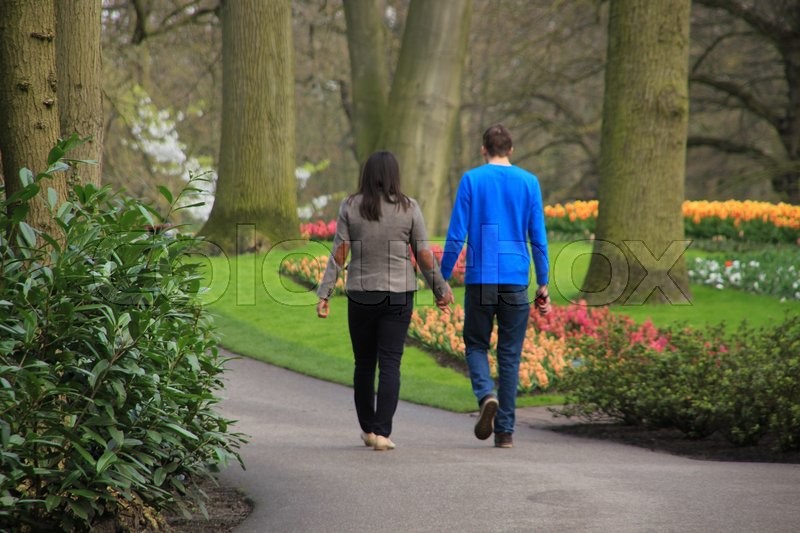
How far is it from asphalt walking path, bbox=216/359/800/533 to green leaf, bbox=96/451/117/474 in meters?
1.06

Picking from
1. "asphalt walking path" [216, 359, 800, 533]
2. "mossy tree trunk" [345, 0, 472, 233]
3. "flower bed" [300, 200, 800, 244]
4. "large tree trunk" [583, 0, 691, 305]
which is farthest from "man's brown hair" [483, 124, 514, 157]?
"flower bed" [300, 200, 800, 244]

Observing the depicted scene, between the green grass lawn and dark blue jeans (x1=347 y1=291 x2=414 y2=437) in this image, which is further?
the green grass lawn

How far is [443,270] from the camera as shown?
25.2ft

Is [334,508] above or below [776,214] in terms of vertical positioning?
below

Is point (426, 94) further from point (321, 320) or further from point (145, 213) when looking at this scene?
point (145, 213)

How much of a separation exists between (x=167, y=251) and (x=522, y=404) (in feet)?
17.8

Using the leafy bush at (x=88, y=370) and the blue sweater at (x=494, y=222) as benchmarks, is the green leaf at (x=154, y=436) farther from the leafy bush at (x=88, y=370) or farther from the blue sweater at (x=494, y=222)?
the blue sweater at (x=494, y=222)

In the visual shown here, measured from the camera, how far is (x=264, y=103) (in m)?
17.6

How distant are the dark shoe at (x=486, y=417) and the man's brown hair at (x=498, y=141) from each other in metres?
1.62

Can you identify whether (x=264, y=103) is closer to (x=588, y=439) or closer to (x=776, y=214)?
(x=776, y=214)

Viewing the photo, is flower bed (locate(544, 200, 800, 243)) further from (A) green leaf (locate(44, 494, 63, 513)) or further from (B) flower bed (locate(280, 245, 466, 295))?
(A) green leaf (locate(44, 494, 63, 513))

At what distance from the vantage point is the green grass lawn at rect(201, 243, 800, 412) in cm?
1104

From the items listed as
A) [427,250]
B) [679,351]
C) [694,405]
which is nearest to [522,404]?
[679,351]

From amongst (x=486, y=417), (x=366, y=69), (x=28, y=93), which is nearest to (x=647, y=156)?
(x=486, y=417)
